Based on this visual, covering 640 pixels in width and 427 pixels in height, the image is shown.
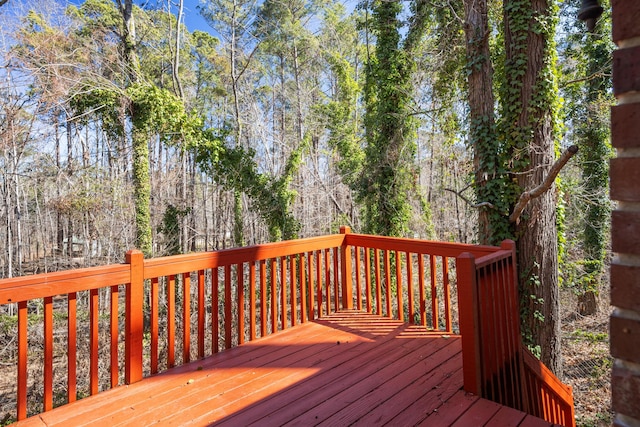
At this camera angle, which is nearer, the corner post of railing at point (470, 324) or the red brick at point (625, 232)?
the red brick at point (625, 232)

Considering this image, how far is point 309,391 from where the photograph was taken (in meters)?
2.37

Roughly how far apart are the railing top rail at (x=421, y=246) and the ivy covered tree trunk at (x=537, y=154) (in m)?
2.22

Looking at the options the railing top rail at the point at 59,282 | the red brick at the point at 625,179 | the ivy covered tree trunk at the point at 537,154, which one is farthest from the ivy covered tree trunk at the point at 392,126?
the red brick at the point at 625,179

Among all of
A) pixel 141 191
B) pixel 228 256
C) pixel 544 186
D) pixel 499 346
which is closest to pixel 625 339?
pixel 499 346

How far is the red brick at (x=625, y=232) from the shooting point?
688 mm

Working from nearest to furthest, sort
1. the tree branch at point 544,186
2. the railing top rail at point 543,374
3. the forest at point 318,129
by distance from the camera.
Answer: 1. the railing top rail at point 543,374
2. the tree branch at point 544,186
3. the forest at point 318,129

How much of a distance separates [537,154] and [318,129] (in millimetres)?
10876

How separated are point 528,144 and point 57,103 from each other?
31.7 ft

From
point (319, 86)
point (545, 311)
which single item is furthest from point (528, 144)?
point (319, 86)

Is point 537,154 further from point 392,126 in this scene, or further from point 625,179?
point 625,179

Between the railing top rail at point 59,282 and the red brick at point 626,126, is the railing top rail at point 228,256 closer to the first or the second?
the railing top rail at point 59,282

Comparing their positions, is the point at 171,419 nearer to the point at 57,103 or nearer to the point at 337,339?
the point at 337,339

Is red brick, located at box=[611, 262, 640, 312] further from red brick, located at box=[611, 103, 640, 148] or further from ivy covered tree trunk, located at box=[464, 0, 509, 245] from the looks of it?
ivy covered tree trunk, located at box=[464, 0, 509, 245]

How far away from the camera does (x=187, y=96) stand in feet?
56.6
